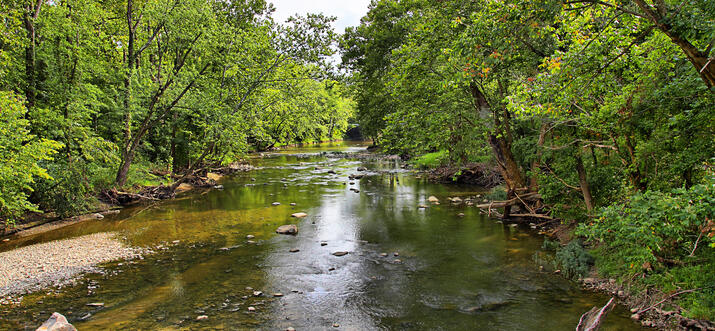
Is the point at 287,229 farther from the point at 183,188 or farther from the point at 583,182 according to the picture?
the point at 183,188

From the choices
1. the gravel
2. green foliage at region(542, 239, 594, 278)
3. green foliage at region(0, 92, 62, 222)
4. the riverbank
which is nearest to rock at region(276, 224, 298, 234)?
the riverbank

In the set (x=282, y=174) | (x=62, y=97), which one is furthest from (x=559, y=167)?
(x=282, y=174)

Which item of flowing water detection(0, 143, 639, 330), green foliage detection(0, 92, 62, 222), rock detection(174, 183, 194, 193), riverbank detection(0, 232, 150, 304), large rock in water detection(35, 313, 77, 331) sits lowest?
flowing water detection(0, 143, 639, 330)

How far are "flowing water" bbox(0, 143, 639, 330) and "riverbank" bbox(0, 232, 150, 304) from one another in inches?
21.7

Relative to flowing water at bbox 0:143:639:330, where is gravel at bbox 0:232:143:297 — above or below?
above

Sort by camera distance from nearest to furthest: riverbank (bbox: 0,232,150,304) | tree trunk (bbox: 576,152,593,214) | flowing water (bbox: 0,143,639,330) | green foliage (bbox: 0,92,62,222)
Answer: flowing water (bbox: 0,143,639,330) → riverbank (bbox: 0,232,150,304) → tree trunk (bbox: 576,152,593,214) → green foliage (bbox: 0,92,62,222)

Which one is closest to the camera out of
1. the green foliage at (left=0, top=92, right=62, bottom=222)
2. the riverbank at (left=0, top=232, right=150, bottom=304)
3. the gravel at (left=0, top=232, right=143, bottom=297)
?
the riverbank at (left=0, top=232, right=150, bottom=304)

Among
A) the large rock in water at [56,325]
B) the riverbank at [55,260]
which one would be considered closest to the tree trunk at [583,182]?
the large rock in water at [56,325]

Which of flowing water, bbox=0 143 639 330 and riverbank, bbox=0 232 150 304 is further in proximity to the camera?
riverbank, bbox=0 232 150 304

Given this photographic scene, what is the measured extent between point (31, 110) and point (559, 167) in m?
19.5

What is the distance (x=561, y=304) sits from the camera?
7781 millimetres

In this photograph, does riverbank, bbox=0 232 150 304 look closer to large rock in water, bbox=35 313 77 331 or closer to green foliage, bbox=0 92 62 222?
green foliage, bbox=0 92 62 222

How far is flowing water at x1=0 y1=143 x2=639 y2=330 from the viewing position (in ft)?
23.8

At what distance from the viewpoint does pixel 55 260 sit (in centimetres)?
1045
